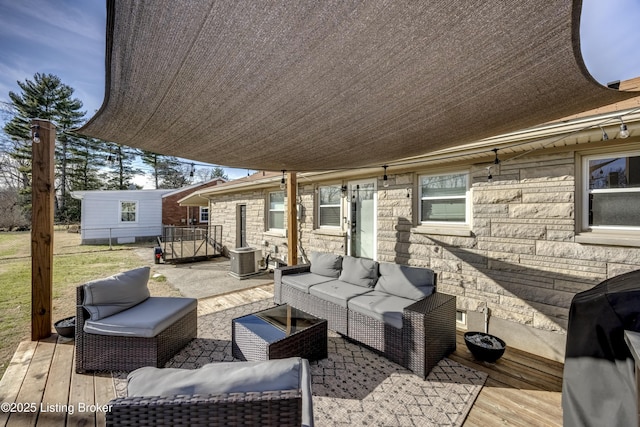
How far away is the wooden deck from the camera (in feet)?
7.75

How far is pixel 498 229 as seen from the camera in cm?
389

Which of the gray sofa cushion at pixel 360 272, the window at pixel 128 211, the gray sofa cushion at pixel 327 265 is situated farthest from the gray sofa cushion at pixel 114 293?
the window at pixel 128 211

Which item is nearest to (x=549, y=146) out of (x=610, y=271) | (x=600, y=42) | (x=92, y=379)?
(x=610, y=271)

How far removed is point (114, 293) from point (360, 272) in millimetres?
3383

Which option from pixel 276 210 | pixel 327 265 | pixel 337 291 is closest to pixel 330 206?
pixel 327 265

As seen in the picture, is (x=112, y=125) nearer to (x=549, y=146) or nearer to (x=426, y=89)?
(x=426, y=89)

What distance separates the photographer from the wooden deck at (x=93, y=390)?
2.36 m

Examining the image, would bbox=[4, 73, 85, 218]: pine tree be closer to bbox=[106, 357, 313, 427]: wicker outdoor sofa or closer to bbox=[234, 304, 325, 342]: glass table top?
bbox=[234, 304, 325, 342]: glass table top

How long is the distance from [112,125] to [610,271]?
18.1ft

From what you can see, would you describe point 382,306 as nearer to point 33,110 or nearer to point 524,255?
point 524,255

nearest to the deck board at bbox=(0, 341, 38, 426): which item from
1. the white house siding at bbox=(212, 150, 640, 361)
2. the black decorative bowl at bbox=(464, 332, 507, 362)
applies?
the black decorative bowl at bbox=(464, 332, 507, 362)

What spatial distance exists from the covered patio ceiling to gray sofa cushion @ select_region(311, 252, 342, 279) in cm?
271

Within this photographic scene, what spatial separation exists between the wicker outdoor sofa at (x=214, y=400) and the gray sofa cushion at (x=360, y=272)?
3051 millimetres

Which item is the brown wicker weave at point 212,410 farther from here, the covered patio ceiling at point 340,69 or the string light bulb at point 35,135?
the string light bulb at point 35,135
